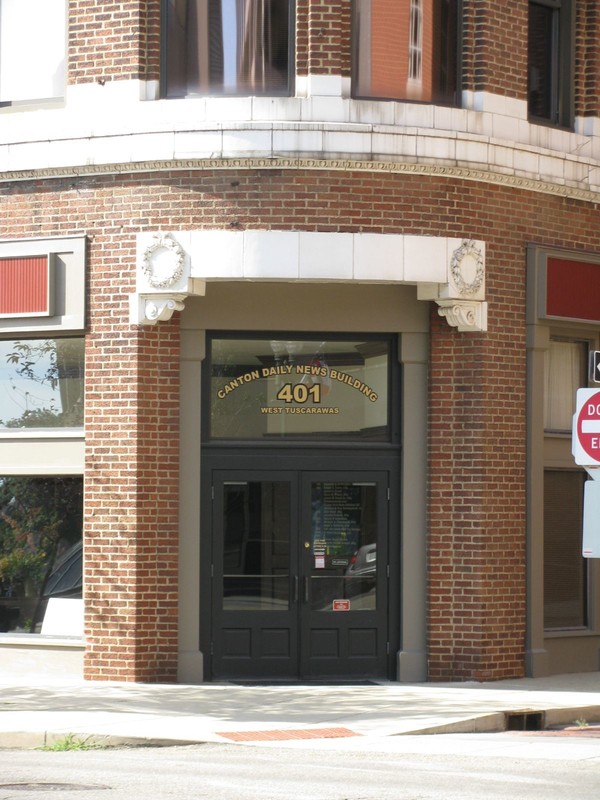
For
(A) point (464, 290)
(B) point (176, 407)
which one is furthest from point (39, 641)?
(A) point (464, 290)

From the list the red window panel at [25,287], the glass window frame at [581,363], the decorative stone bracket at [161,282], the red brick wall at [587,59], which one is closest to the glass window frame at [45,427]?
the red window panel at [25,287]

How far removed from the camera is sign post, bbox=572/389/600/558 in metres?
12.8

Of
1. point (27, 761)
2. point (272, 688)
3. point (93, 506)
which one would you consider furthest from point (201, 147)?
point (27, 761)

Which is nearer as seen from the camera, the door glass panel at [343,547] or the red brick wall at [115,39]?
the red brick wall at [115,39]

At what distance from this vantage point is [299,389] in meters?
16.2

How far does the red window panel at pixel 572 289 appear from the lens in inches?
660

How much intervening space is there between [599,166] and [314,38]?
12.4 feet

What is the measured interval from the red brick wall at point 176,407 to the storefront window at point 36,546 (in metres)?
0.49

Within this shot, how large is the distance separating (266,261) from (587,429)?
397 cm

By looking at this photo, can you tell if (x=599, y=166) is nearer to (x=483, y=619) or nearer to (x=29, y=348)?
(x=483, y=619)

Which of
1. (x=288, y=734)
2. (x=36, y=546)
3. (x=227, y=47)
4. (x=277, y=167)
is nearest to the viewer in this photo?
(x=288, y=734)

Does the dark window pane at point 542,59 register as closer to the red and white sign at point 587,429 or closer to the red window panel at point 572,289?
the red window panel at point 572,289

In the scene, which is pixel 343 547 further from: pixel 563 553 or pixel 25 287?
pixel 25 287

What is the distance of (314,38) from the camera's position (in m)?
15.6
